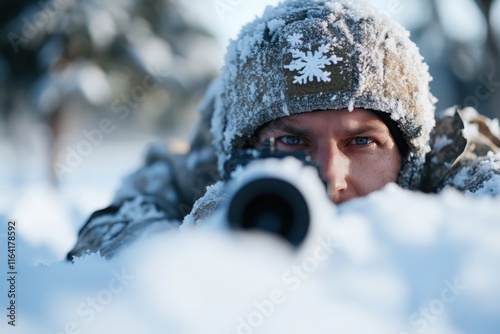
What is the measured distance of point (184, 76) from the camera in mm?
11742

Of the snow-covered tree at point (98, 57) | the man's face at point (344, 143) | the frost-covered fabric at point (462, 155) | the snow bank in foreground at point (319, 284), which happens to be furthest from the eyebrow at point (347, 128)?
the snow-covered tree at point (98, 57)

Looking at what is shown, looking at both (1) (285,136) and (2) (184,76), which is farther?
(2) (184,76)

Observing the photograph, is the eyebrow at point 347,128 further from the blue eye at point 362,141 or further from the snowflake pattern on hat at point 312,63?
the snowflake pattern on hat at point 312,63

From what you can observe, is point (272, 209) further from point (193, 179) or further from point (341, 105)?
point (193, 179)

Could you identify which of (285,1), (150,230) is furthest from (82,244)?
(285,1)

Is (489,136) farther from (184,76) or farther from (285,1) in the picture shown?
(184,76)

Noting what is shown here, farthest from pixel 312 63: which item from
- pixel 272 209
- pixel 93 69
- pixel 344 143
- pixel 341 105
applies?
pixel 93 69

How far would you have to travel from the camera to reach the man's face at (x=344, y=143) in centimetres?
157

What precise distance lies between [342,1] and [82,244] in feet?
4.18

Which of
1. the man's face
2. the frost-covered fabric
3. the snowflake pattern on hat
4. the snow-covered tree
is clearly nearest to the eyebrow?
the man's face

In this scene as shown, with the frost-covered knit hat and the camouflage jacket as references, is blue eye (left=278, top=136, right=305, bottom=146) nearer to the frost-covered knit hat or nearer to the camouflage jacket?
the frost-covered knit hat

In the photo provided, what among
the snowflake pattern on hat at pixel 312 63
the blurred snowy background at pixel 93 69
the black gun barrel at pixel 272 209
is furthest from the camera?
the blurred snowy background at pixel 93 69

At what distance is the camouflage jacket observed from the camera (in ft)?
5.56

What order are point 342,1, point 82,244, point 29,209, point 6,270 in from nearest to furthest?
point 6,270 < point 342,1 < point 82,244 < point 29,209
